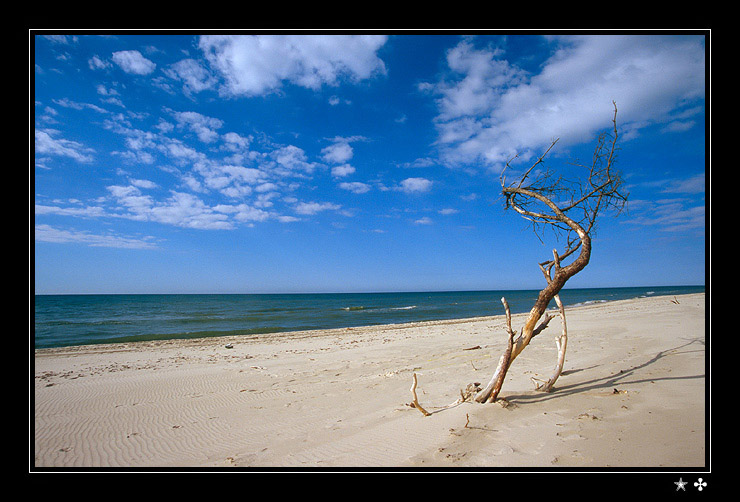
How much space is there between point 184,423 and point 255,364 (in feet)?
16.9

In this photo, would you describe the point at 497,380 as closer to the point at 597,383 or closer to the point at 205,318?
the point at 597,383

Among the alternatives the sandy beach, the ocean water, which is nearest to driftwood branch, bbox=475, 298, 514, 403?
the sandy beach

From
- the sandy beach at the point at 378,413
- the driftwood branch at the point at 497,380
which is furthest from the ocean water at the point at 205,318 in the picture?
the driftwood branch at the point at 497,380

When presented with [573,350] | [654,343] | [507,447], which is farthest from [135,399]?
[654,343]

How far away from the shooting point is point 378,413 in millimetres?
6152

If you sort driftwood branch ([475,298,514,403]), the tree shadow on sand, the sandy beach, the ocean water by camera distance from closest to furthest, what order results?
1. the sandy beach
2. driftwood branch ([475,298,514,403])
3. the tree shadow on sand
4. the ocean water

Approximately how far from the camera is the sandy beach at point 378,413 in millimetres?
4449

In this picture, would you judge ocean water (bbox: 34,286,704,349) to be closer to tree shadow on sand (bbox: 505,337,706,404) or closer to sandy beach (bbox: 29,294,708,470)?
sandy beach (bbox: 29,294,708,470)

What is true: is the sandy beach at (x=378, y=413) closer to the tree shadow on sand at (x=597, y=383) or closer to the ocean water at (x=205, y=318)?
the tree shadow on sand at (x=597, y=383)

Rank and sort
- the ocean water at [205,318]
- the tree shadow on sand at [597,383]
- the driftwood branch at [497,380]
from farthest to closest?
the ocean water at [205,318], the tree shadow on sand at [597,383], the driftwood branch at [497,380]

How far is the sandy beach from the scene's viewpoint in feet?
14.6

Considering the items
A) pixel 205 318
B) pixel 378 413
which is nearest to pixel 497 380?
pixel 378 413
